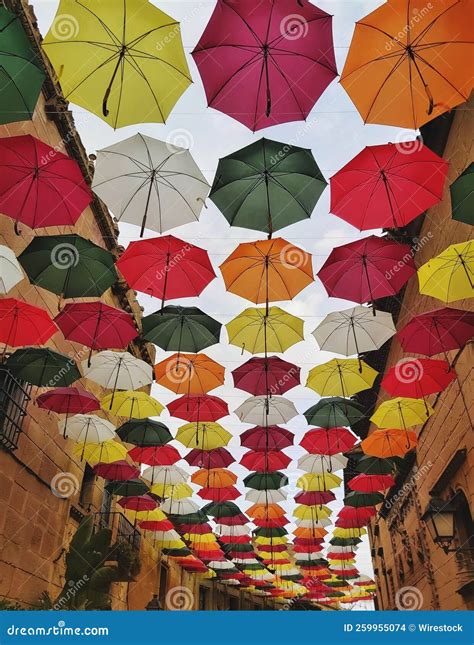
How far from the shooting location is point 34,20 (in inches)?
394

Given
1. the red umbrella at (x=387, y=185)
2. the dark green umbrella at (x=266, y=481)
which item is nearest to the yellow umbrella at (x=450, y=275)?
the red umbrella at (x=387, y=185)

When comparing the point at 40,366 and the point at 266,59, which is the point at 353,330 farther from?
the point at 40,366

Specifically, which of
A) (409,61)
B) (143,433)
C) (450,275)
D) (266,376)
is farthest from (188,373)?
(409,61)

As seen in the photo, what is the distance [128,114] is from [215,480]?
1108 cm

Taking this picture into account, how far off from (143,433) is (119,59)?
26.7 feet

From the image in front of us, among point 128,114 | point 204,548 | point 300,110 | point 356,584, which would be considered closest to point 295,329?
point 300,110

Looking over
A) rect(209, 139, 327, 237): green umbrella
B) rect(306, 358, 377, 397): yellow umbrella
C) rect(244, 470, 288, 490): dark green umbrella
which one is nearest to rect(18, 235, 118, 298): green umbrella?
rect(209, 139, 327, 237): green umbrella

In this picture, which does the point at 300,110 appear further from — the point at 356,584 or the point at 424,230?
the point at 356,584

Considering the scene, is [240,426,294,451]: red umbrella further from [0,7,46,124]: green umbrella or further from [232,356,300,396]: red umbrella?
[0,7,46,124]: green umbrella

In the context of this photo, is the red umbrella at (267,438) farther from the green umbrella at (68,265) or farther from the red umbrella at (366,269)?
the green umbrella at (68,265)

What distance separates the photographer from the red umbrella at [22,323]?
7.45 metres

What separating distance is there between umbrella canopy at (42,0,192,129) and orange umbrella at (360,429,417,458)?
8.39 m

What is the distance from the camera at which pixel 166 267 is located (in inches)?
300

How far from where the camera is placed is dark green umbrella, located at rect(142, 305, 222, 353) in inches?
339
